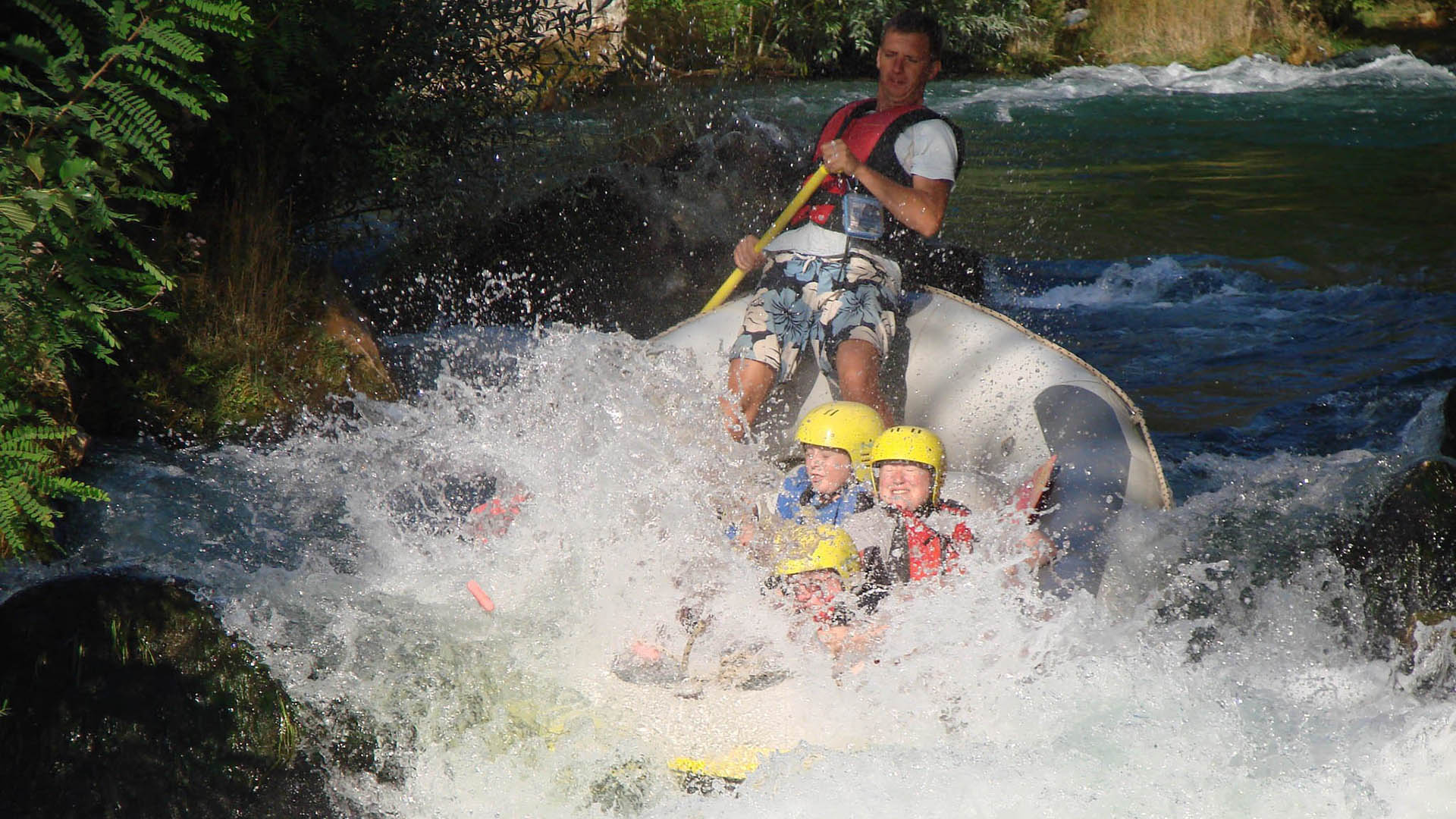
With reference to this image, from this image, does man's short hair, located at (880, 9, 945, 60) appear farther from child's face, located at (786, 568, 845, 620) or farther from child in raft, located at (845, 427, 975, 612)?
child's face, located at (786, 568, 845, 620)

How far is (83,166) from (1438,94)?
1371 cm

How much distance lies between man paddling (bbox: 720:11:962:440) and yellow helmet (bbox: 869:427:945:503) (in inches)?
18.1

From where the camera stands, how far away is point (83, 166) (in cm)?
296

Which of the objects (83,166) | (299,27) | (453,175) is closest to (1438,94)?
(453,175)

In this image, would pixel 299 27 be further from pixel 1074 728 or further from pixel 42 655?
pixel 1074 728

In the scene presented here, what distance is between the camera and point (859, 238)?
407 centimetres

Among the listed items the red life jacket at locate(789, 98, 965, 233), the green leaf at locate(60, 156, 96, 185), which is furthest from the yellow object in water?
the green leaf at locate(60, 156, 96, 185)

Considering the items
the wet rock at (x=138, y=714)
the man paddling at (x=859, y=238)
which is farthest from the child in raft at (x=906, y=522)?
A: the wet rock at (x=138, y=714)

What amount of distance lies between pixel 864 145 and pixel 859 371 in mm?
771

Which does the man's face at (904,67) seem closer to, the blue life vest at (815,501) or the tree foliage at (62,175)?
the blue life vest at (815,501)

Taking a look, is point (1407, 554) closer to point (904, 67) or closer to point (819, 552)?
point (819, 552)

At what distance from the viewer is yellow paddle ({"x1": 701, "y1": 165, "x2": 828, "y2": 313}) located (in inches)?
160

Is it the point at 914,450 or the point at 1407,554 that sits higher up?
the point at 914,450

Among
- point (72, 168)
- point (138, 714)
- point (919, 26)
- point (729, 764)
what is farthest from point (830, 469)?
point (72, 168)
